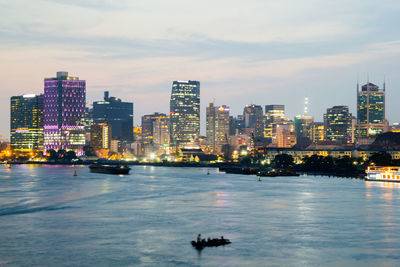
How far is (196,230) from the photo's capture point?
70438 mm

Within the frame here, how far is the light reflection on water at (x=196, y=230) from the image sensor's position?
55.8 m

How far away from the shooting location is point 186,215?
84.9 meters

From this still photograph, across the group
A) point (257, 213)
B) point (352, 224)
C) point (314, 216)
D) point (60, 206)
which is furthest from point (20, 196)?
point (352, 224)

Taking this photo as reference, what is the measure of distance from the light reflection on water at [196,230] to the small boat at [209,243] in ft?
3.08

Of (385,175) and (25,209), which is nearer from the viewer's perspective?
(25,209)

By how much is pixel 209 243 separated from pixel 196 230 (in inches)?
378

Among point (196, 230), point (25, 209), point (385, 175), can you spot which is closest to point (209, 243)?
point (196, 230)

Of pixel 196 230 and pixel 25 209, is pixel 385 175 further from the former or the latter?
pixel 25 209

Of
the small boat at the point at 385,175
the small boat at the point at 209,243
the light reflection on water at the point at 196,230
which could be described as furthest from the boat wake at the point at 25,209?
the small boat at the point at 385,175

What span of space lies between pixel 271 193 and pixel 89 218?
56820 mm

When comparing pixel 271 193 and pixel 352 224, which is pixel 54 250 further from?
pixel 271 193

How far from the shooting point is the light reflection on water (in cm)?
5584

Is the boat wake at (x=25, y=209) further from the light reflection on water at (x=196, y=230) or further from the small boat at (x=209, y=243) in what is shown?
the small boat at (x=209, y=243)

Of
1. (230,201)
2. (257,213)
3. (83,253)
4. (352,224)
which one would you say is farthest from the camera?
(230,201)
